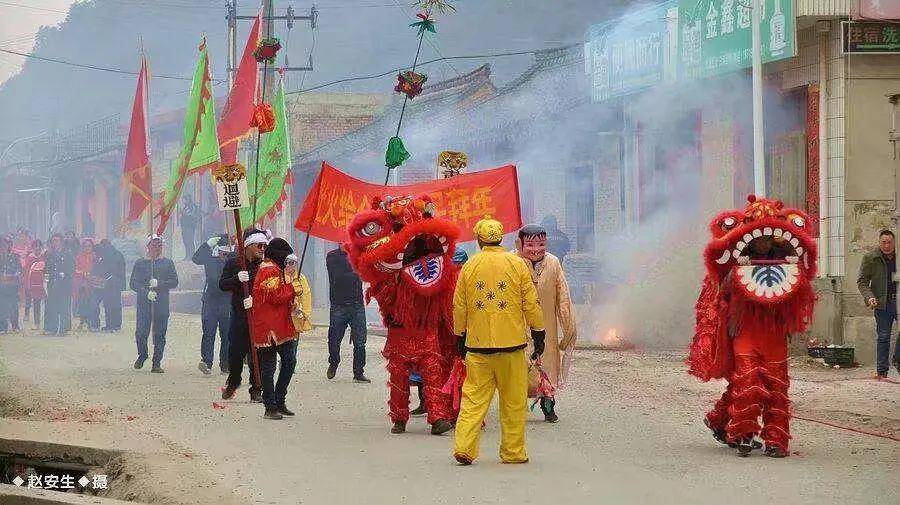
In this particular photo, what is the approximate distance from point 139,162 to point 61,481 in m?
11.9

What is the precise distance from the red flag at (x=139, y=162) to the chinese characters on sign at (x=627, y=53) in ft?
26.2

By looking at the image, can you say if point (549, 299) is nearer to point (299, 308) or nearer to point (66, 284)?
point (299, 308)

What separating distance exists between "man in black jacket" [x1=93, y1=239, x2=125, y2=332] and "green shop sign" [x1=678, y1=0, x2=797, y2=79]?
12116mm

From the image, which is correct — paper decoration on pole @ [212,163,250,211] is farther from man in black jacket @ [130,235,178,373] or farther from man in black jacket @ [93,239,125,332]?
man in black jacket @ [93,239,125,332]

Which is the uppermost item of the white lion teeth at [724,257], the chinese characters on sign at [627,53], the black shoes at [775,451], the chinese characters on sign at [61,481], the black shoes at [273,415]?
the chinese characters on sign at [627,53]

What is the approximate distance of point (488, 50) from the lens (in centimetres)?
3956

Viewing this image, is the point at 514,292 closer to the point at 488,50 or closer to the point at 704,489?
the point at 704,489

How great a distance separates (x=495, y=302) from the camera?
355 inches

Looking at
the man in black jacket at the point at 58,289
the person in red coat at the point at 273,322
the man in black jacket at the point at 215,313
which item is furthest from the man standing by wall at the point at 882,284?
the man in black jacket at the point at 58,289

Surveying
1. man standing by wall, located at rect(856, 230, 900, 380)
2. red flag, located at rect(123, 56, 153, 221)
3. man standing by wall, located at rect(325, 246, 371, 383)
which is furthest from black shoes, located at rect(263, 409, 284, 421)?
red flag, located at rect(123, 56, 153, 221)

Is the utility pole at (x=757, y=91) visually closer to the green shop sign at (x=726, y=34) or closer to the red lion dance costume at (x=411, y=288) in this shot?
the green shop sign at (x=726, y=34)

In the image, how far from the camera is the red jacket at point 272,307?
11.5m

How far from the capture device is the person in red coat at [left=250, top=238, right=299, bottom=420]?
11539 mm

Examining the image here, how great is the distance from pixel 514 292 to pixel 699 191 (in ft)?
43.3
